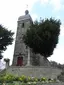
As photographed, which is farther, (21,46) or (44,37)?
(21,46)

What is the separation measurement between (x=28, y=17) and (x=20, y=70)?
1484 cm

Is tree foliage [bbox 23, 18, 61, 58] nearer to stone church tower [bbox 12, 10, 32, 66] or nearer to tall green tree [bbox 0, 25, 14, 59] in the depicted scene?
stone church tower [bbox 12, 10, 32, 66]

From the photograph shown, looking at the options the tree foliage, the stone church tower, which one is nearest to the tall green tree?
the stone church tower

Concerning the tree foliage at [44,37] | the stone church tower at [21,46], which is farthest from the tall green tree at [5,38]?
the tree foliage at [44,37]

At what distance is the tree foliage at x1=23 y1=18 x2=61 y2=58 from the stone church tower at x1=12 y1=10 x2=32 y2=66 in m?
3.63

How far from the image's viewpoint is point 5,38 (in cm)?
4059

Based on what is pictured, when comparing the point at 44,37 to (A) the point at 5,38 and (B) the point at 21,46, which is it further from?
(A) the point at 5,38

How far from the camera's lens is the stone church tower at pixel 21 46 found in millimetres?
39797

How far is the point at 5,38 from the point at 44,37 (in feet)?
29.5

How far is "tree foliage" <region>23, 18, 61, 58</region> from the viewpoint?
115 ft

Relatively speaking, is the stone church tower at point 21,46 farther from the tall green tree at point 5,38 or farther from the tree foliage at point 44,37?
the tree foliage at point 44,37

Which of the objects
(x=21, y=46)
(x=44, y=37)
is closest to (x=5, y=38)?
(x=21, y=46)

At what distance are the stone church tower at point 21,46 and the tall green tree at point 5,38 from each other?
1365mm

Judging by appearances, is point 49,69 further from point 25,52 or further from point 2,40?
point 2,40
